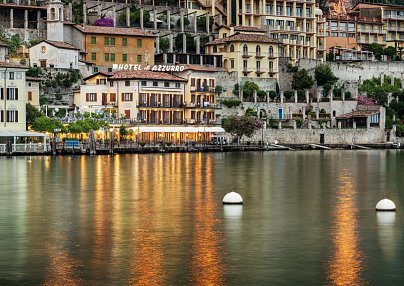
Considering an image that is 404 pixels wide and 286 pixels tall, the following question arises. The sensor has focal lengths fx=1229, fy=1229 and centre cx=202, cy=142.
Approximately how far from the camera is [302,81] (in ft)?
430

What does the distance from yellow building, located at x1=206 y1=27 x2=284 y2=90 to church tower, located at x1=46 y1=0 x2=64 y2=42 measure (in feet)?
57.3

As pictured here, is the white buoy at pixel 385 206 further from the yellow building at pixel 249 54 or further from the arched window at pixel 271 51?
the arched window at pixel 271 51

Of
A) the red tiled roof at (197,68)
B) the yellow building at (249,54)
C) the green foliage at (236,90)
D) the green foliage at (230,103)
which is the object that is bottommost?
the green foliage at (230,103)

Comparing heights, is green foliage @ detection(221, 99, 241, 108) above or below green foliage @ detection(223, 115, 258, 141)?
above

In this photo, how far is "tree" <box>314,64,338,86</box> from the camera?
131750 millimetres

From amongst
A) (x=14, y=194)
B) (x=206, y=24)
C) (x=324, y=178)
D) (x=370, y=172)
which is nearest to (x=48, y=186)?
(x=14, y=194)

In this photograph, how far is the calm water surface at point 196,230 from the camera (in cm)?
3275

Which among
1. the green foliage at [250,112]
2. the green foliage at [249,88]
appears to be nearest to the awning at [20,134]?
the green foliage at [250,112]

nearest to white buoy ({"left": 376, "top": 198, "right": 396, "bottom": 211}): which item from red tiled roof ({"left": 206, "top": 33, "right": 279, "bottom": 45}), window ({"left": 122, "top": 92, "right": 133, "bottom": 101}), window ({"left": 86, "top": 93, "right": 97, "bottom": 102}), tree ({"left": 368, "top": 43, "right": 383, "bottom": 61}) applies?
window ({"left": 86, "top": 93, "right": 97, "bottom": 102})

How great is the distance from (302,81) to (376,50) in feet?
80.8

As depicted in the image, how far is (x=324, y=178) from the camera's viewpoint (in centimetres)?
7044

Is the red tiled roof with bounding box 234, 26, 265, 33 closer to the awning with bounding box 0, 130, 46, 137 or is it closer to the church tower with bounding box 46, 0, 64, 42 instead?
the church tower with bounding box 46, 0, 64, 42

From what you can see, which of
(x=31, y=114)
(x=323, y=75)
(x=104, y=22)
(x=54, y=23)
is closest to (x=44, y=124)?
(x=31, y=114)

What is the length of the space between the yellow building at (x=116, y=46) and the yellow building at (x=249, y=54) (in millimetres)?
7839
